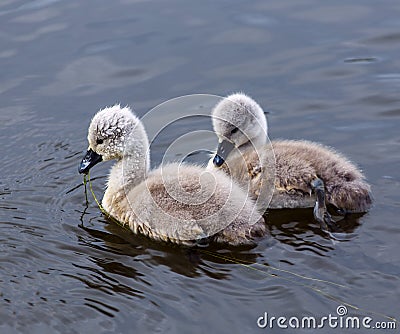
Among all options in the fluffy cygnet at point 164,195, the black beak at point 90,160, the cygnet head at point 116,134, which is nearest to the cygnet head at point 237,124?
the fluffy cygnet at point 164,195

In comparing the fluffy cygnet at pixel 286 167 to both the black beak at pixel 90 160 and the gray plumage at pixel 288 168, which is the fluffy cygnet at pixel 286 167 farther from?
the black beak at pixel 90 160

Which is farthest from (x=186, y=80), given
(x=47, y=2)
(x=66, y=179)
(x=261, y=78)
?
(x=47, y=2)

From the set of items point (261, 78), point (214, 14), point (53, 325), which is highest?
point (214, 14)

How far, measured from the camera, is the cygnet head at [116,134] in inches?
241

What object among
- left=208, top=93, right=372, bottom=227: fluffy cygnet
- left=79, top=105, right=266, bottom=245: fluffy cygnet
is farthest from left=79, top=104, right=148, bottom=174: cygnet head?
left=208, top=93, right=372, bottom=227: fluffy cygnet

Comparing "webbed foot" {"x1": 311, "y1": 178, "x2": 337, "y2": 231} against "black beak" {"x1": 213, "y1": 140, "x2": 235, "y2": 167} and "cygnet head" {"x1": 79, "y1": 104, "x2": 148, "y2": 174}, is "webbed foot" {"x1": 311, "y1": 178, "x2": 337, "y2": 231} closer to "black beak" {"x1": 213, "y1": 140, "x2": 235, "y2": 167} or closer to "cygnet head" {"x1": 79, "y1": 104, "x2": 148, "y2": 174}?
"black beak" {"x1": 213, "y1": 140, "x2": 235, "y2": 167}

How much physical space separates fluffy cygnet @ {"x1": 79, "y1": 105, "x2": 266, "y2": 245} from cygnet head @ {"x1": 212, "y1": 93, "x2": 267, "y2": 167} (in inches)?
22.5

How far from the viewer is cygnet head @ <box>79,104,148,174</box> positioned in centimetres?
611

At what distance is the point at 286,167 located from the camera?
20.0 feet

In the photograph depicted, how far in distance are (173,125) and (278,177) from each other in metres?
1.86

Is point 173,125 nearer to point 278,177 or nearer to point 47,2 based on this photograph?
point 278,177

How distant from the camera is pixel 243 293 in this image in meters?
5.05

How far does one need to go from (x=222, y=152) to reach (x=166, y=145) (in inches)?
→ 38.4

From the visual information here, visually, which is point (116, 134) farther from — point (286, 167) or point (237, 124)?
point (286, 167)
